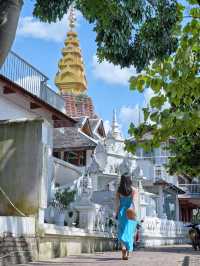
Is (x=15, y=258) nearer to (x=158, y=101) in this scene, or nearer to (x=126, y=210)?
(x=126, y=210)

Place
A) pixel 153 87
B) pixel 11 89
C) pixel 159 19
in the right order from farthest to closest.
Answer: pixel 11 89 < pixel 159 19 < pixel 153 87

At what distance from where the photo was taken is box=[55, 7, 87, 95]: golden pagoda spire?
2267 inches

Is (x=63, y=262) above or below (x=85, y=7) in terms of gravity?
below

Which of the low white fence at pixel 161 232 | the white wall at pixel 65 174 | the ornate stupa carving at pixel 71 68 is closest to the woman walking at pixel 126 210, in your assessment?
the low white fence at pixel 161 232

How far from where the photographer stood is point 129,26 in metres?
9.01

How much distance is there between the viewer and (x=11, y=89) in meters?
14.5

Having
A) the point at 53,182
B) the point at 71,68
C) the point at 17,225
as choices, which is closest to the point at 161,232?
the point at 53,182

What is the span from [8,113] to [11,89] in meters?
0.89

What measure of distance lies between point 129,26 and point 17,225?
405 cm

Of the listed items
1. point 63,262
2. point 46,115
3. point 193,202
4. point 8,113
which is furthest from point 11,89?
point 193,202

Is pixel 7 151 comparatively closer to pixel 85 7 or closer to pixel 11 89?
pixel 85 7

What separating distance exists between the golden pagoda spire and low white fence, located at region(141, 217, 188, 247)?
34448 millimetres

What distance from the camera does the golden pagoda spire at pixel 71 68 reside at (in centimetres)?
5759

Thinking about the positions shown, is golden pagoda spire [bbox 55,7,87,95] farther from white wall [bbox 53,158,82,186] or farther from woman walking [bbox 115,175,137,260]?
woman walking [bbox 115,175,137,260]
